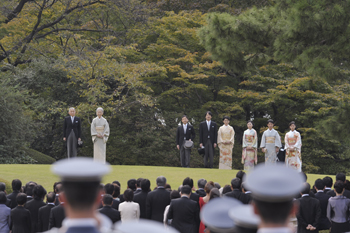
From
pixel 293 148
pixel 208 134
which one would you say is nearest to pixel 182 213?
pixel 208 134

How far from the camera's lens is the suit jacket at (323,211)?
7094 mm

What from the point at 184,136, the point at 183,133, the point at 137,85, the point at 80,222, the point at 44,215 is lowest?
the point at 44,215

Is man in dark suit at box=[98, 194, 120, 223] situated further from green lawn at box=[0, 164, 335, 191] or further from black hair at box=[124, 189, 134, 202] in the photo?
green lawn at box=[0, 164, 335, 191]

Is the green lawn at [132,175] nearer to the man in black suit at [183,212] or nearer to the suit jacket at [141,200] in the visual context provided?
the suit jacket at [141,200]

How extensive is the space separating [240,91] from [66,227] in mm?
18862

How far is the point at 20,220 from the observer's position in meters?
5.86

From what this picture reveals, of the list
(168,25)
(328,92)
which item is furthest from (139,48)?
(328,92)

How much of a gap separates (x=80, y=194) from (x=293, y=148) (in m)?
12.8

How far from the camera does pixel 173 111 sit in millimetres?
21766

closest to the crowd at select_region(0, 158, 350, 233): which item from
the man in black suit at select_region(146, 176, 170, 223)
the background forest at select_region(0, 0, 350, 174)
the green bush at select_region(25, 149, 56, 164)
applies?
the man in black suit at select_region(146, 176, 170, 223)

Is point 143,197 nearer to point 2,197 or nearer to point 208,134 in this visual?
point 2,197

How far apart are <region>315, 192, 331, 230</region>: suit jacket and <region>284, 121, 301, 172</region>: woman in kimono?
6.69m

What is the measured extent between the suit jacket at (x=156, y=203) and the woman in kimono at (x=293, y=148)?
27.7ft

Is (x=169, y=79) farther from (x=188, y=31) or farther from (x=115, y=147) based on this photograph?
(x=115, y=147)
